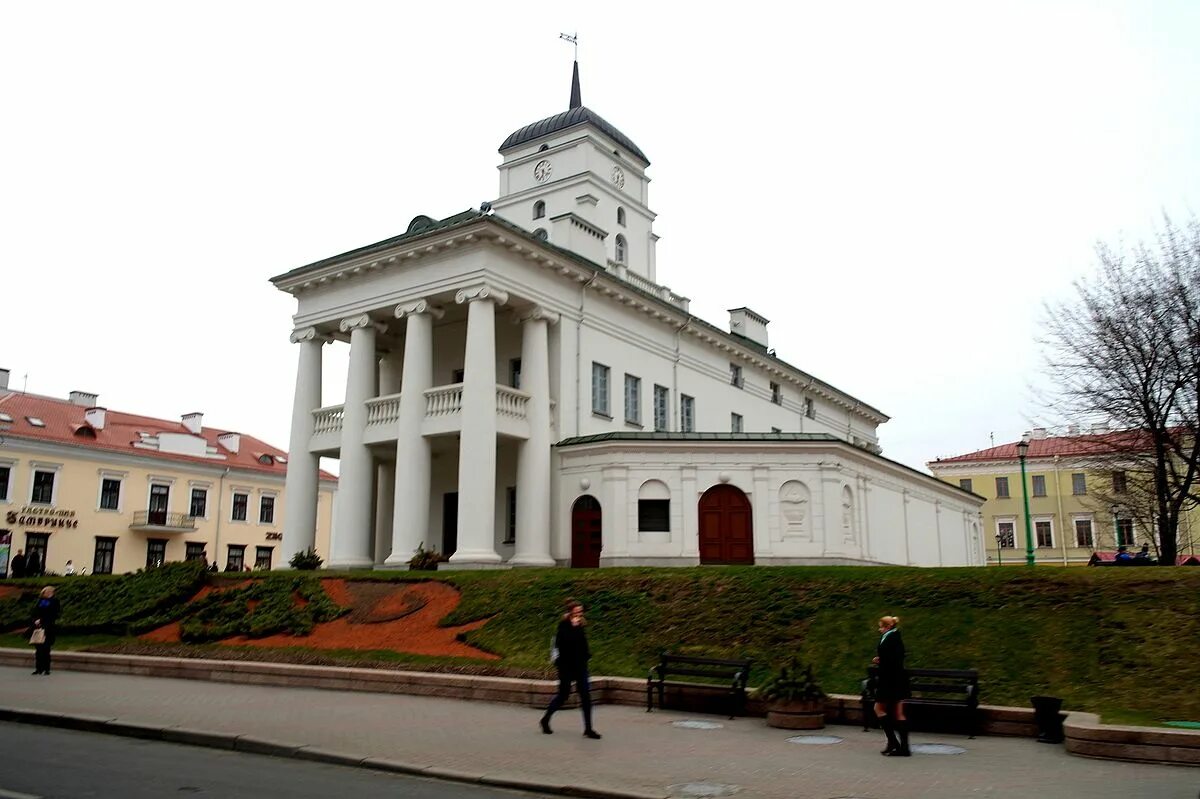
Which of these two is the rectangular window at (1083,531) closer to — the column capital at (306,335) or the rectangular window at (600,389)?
the rectangular window at (600,389)

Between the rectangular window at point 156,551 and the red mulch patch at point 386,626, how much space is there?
3649 cm

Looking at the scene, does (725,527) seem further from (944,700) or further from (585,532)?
(944,700)

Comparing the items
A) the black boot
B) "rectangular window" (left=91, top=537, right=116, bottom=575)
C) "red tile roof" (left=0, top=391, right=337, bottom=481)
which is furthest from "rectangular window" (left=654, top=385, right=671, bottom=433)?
"rectangular window" (left=91, top=537, right=116, bottom=575)

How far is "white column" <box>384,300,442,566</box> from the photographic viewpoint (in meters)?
30.1

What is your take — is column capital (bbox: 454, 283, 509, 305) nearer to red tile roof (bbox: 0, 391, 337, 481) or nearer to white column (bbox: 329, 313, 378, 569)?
white column (bbox: 329, 313, 378, 569)

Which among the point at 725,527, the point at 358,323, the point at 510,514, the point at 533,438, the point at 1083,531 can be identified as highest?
the point at 358,323

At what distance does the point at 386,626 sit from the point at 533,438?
10.8 metres

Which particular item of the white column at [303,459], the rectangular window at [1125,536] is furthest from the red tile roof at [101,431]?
the rectangular window at [1125,536]

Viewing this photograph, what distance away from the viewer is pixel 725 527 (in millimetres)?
31609

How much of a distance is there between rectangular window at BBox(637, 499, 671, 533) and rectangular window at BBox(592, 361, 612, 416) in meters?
4.48

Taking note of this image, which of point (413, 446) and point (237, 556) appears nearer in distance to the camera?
point (413, 446)

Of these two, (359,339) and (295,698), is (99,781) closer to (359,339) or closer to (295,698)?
(295,698)

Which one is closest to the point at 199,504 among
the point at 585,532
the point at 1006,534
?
the point at 585,532

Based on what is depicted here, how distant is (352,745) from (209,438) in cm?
6112
